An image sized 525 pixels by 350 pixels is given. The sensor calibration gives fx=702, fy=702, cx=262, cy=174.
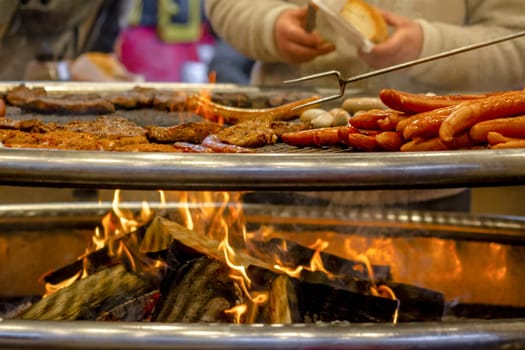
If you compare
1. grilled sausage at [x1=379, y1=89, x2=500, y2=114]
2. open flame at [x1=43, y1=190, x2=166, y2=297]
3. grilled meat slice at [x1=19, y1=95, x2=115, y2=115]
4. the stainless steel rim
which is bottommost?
the stainless steel rim

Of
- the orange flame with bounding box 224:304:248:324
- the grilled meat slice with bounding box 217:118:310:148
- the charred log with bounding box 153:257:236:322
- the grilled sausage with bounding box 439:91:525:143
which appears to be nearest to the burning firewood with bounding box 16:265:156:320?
the charred log with bounding box 153:257:236:322

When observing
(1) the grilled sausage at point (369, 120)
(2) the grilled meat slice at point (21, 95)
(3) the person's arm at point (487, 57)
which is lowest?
(1) the grilled sausage at point (369, 120)

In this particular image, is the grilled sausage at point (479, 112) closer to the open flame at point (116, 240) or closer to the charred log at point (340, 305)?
the charred log at point (340, 305)

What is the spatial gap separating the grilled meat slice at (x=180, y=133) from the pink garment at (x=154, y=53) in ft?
19.4

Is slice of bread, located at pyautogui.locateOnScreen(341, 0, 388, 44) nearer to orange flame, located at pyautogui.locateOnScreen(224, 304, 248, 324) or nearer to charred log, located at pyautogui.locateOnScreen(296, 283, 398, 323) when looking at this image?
charred log, located at pyautogui.locateOnScreen(296, 283, 398, 323)

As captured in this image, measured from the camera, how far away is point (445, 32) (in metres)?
3.07

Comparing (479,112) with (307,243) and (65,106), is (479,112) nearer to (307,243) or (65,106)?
(307,243)

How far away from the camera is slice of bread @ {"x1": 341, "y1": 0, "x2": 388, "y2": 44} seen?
2.98 meters

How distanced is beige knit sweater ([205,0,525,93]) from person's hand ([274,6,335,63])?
7 centimetres

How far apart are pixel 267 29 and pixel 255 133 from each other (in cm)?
142

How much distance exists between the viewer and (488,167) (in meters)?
1.34

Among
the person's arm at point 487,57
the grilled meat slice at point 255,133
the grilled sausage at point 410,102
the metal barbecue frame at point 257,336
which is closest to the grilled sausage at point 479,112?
the grilled sausage at point 410,102

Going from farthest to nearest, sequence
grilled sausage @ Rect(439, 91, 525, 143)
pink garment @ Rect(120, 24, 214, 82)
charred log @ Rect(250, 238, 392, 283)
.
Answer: pink garment @ Rect(120, 24, 214, 82)
charred log @ Rect(250, 238, 392, 283)
grilled sausage @ Rect(439, 91, 525, 143)

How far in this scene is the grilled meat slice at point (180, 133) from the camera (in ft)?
6.25
